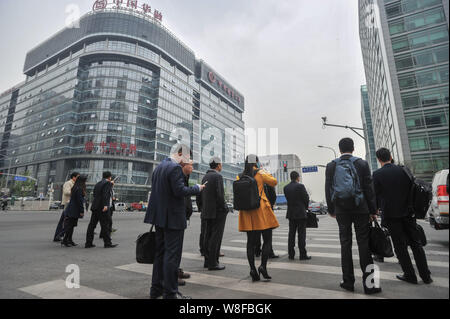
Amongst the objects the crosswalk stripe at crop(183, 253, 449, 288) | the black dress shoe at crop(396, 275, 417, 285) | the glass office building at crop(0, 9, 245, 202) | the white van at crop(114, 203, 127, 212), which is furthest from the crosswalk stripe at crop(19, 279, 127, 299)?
the glass office building at crop(0, 9, 245, 202)

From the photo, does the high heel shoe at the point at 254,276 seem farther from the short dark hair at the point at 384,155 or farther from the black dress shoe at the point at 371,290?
the short dark hair at the point at 384,155

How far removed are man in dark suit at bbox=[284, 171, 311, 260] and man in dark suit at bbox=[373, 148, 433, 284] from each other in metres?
1.84

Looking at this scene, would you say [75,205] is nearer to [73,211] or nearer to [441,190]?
[73,211]

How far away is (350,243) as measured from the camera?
10.7 ft

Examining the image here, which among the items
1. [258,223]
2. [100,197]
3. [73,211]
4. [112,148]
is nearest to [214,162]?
[258,223]

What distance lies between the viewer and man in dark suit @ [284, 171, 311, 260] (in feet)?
16.9

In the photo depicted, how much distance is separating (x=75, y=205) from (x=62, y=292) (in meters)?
4.24

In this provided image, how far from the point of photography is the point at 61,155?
60.9 metres

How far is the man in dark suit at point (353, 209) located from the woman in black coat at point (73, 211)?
628cm

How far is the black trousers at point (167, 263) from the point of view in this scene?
9.10 ft

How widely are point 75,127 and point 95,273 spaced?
6847 cm

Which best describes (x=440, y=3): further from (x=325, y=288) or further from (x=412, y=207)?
(x=325, y=288)

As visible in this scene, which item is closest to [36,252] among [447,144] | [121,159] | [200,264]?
[200,264]
